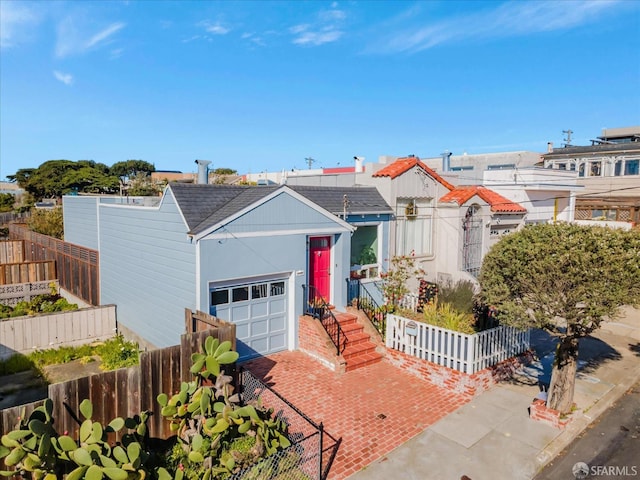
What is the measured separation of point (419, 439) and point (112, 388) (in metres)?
5.60

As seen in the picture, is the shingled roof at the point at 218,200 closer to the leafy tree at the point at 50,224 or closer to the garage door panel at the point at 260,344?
the garage door panel at the point at 260,344

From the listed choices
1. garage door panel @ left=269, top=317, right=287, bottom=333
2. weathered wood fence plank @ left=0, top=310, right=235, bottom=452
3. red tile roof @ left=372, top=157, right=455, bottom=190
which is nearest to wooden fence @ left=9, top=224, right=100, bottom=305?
garage door panel @ left=269, top=317, right=287, bottom=333

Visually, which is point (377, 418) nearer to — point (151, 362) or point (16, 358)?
point (151, 362)

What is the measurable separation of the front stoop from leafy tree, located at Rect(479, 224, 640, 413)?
4044 mm

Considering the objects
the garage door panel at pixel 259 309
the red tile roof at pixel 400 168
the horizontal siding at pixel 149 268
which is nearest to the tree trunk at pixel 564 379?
the garage door panel at pixel 259 309

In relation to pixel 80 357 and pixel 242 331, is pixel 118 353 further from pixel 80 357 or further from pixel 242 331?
pixel 242 331

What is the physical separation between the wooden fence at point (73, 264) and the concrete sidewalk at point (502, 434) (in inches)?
513

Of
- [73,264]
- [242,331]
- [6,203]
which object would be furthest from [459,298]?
[6,203]

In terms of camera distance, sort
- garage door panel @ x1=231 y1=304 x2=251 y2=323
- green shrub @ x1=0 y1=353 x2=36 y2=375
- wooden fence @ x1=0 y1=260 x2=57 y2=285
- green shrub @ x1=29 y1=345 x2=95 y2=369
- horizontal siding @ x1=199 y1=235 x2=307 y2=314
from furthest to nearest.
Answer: wooden fence @ x1=0 y1=260 x2=57 y2=285
green shrub @ x1=29 y1=345 x2=95 y2=369
green shrub @ x1=0 y1=353 x2=36 y2=375
garage door panel @ x1=231 y1=304 x2=251 y2=323
horizontal siding @ x1=199 y1=235 x2=307 y2=314

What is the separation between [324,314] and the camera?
43.2 ft

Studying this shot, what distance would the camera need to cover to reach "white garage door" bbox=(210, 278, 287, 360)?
11.8 m

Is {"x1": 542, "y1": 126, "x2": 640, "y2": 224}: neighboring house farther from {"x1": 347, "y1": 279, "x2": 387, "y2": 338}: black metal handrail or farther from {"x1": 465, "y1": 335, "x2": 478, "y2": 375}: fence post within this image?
{"x1": 465, "y1": 335, "x2": 478, "y2": 375}: fence post

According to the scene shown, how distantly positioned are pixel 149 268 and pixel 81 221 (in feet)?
24.2

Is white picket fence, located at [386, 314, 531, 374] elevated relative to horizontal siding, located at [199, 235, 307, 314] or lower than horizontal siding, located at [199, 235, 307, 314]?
lower
